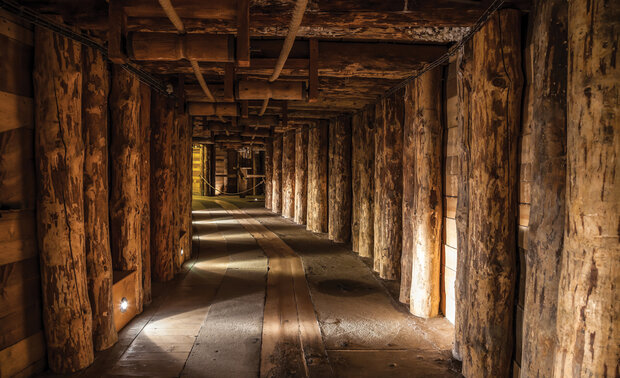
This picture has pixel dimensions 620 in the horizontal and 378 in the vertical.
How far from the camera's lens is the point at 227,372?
9.97ft

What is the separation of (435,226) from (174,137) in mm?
4060

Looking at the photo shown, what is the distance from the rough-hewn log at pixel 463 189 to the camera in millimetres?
3127

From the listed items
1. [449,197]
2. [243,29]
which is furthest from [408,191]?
[243,29]

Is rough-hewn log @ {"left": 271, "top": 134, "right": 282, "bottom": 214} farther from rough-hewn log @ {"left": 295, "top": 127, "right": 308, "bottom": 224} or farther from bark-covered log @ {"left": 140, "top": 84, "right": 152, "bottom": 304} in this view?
bark-covered log @ {"left": 140, "top": 84, "right": 152, "bottom": 304}

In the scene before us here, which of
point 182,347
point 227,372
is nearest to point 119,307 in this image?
point 182,347

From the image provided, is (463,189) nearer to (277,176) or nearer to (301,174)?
(301,174)

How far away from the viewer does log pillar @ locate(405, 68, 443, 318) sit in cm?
421

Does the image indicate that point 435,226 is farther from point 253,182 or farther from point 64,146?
point 253,182

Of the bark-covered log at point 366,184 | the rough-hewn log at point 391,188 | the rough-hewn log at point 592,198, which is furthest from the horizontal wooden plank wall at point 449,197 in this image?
the bark-covered log at point 366,184

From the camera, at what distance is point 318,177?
9891 millimetres

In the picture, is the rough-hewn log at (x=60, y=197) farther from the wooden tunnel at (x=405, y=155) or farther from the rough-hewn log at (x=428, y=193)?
the rough-hewn log at (x=428, y=193)

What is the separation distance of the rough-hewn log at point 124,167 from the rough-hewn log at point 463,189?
339 cm

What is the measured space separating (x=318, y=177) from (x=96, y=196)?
269 inches

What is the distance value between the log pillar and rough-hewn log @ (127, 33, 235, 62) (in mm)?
2299
